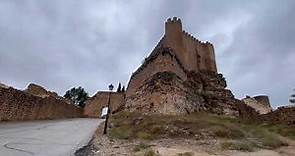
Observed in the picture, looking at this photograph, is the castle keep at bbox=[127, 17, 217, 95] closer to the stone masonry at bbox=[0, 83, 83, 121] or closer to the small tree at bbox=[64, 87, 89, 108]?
the stone masonry at bbox=[0, 83, 83, 121]

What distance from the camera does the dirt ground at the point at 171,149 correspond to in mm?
10391

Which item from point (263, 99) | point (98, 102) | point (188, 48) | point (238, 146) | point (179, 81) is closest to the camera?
point (238, 146)

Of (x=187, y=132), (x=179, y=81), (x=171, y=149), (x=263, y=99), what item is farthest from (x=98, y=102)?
(x=171, y=149)

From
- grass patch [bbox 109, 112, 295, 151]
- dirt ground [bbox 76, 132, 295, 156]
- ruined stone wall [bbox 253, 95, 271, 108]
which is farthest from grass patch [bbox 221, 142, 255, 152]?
ruined stone wall [bbox 253, 95, 271, 108]

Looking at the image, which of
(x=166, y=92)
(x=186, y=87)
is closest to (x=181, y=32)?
(x=186, y=87)

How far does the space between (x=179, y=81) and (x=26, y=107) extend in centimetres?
1231

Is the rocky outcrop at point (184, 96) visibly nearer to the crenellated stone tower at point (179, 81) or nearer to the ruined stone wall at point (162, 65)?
the crenellated stone tower at point (179, 81)

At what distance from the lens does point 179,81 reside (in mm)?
23188

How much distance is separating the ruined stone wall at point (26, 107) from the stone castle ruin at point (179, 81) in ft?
24.0

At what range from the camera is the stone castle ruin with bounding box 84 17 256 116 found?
2162 centimetres

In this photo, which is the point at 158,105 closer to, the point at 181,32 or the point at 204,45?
the point at 181,32

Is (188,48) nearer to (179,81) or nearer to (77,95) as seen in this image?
(179,81)

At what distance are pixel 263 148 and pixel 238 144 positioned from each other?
116 centimetres

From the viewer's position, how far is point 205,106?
2553cm
